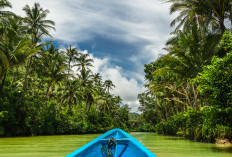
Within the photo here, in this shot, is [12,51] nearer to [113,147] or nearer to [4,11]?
[4,11]

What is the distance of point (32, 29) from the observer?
19406 millimetres

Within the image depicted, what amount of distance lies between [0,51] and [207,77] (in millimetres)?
12019

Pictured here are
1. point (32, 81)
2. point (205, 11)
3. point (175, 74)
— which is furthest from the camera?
point (32, 81)

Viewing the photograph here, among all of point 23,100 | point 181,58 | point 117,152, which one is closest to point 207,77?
point 117,152

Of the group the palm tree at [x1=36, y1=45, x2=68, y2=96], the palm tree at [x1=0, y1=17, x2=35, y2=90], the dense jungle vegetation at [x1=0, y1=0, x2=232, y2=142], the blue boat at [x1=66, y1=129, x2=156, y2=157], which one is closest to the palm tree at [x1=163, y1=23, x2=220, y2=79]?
the dense jungle vegetation at [x1=0, y1=0, x2=232, y2=142]

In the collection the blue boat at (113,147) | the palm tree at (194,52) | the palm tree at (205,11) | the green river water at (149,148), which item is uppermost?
the palm tree at (205,11)

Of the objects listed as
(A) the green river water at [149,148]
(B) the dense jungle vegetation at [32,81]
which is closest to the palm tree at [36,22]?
(B) the dense jungle vegetation at [32,81]

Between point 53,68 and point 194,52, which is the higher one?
point 53,68

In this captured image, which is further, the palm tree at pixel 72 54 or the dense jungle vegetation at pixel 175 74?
the palm tree at pixel 72 54

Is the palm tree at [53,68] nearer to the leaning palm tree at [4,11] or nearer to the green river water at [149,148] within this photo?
the leaning palm tree at [4,11]

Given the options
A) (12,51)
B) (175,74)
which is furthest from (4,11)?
(175,74)

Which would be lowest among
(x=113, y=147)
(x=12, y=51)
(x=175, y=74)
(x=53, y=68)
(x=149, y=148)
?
(x=149, y=148)

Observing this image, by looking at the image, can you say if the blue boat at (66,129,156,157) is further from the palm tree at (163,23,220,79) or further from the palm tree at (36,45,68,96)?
the palm tree at (36,45,68,96)

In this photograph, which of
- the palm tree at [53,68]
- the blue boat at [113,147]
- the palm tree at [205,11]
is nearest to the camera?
the blue boat at [113,147]
